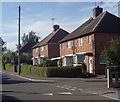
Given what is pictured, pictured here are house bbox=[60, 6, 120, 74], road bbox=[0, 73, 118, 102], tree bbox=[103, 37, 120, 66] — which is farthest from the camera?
house bbox=[60, 6, 120, 74]

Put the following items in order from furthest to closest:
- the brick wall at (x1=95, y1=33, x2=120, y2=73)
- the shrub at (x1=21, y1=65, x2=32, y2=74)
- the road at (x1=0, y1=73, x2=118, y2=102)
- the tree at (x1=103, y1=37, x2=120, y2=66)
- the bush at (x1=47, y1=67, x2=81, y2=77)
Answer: the shrub at (x1=21, y1=65, x2=32, y2=74), the brick wall at (x1=95, y1=33, x2=120, y2=73), the bush at (x1=47, y1=67, x2=81, y2=77), the tree at (x1=103, y1=37, x2=120, y2=66), the road at (x1=0, y1=73, x2=118, y2=102)

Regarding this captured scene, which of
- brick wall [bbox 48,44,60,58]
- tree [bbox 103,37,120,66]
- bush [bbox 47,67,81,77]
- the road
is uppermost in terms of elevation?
brick wall [bbox 48,44,60,58]

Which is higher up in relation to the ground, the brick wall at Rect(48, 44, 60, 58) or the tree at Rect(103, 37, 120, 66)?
the brick wall at Rect(48, 44, 60, 58)

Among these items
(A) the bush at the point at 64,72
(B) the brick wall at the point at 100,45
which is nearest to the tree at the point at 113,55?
(A) the bush at the point at 64,72

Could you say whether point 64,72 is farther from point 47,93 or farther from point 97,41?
point 47,93

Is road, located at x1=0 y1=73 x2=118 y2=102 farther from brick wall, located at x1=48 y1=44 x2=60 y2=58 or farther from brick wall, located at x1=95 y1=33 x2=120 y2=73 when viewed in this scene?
brick wall, located at x1=48 y1=44 x2=60 y2=58

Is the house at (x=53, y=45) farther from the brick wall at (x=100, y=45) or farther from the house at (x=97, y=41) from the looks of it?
the brick wall at (x=100, y=45)

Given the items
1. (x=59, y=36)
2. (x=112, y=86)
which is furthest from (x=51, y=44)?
(x=112, y=86)

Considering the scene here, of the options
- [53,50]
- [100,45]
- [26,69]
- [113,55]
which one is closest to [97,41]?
[100,45]

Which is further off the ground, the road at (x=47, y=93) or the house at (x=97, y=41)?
the house at (x=97, y=41)

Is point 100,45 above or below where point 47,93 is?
above

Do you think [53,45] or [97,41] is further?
[53,45]

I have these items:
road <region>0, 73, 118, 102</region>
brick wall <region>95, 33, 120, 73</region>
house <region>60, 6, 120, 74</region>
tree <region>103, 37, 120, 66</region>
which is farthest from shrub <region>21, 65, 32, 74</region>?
tree <region>103, 37, 120, 66</region>

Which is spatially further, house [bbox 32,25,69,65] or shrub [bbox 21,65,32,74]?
house [bbox 32,25,69,65]
